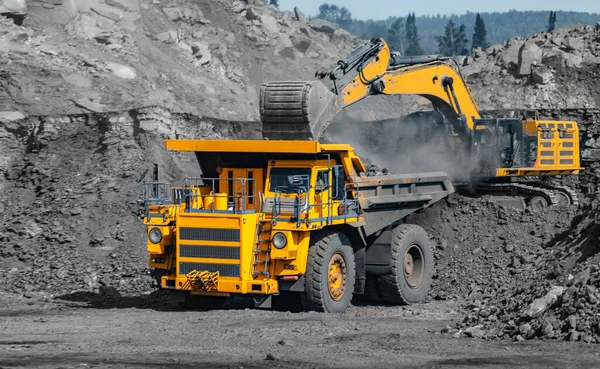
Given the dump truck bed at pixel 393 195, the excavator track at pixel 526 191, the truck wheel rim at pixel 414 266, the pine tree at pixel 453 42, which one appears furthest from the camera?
the pine tree at pixel 453 42

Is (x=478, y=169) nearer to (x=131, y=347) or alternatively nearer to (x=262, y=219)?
(x=262, y=219)

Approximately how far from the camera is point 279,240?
16156 mm

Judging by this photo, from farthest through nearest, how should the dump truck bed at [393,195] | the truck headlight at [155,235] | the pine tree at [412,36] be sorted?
the pine tree at [412,36], the dump truck bed at [393,195], the truck headlight at [155,235]

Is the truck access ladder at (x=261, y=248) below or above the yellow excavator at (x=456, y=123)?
below

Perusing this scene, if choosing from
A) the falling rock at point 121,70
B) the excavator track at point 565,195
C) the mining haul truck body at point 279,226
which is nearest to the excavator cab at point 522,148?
the excavator track at point 565,195

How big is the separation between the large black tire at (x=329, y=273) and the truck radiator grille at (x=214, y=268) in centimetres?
110

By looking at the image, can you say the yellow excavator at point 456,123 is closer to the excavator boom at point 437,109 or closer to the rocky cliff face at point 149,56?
the excavator boom at point 437,109

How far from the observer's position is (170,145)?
698 inches

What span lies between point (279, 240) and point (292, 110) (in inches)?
116

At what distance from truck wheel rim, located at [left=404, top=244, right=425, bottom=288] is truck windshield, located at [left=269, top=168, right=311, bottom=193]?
3.28m

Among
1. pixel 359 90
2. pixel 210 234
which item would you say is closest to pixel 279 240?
pixel 210 234

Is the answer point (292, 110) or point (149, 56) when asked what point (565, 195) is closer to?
point (292, 110)

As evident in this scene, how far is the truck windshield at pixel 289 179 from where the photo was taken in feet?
55.3

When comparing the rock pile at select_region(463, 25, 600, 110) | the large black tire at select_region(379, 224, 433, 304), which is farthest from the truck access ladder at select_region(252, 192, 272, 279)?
the rock pile at select_region(463, 25, 600, 110)
